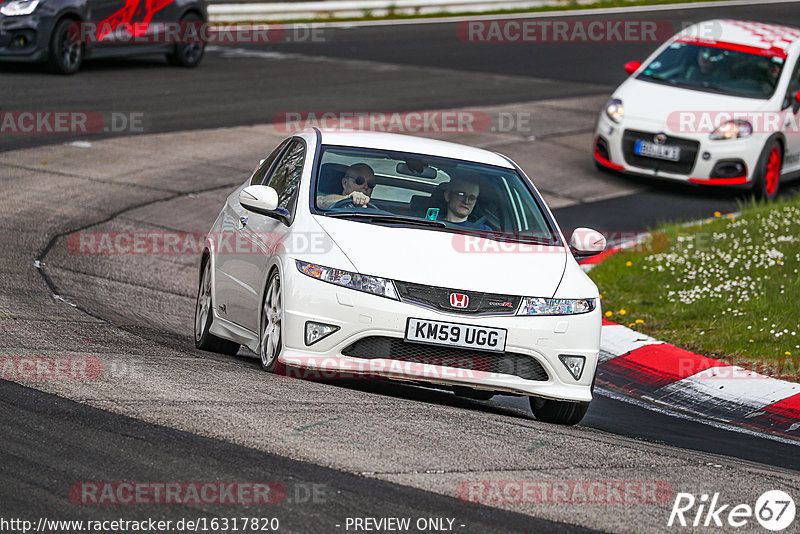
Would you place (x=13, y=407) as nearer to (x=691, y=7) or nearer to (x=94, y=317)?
(x=94, y=317)

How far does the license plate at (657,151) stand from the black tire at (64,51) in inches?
340

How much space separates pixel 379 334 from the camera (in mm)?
7016

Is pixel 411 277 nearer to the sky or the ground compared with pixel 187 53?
nearer to the sky

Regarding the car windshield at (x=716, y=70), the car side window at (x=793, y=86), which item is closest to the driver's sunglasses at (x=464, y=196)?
the car windshield at (x=716, y=70)

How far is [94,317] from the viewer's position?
348 inches

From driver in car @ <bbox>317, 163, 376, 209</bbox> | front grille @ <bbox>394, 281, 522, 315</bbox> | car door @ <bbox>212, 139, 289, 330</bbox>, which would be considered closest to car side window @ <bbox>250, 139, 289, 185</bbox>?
car door @ <bbox>212, 139, 289, 330</bbox>

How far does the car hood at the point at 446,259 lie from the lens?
7148 mm

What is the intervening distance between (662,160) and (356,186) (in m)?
8.84

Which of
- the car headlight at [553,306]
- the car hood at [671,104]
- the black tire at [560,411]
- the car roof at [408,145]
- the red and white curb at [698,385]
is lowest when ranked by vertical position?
the red and white curb at [698,385]

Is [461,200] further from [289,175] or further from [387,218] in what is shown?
[289,175]

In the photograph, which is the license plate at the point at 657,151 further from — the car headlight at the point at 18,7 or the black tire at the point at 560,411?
the black tire at the point at 560,411

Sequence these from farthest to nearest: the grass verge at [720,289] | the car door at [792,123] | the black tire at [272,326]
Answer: the car door at [792,123]
the grass verge at [720,289]
the black tire at [272,326]

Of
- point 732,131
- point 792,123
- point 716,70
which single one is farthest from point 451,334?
point 716,70

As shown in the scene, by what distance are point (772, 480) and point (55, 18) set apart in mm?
15004
